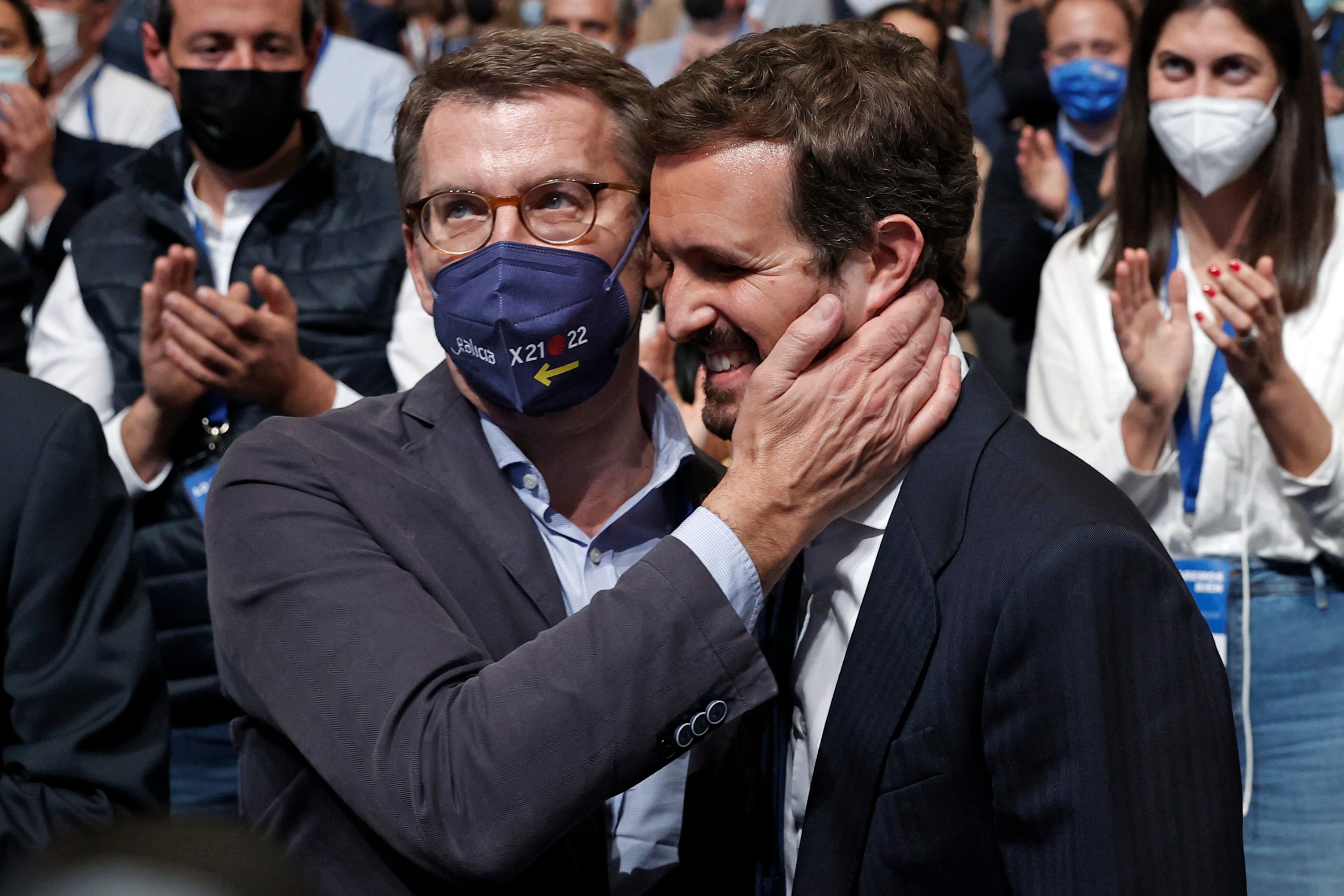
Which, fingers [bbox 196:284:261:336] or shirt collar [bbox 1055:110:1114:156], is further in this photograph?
shirt collar [bbox 1055:110:1114:156]

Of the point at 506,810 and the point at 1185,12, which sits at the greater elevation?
the point at 1185,12

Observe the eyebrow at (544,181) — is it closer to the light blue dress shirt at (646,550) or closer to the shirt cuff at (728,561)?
the light blue dress shirt at (646,550)

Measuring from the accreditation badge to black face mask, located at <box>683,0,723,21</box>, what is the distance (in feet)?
15.3

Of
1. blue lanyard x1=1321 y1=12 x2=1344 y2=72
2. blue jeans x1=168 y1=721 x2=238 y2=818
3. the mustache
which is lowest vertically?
blue jeans x1=168 y1=721 x2=238 y2=818

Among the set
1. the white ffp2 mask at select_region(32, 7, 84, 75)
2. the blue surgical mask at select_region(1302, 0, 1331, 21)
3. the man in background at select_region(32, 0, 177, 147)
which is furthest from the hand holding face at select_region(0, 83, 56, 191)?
the blue surgical mask at select_region(1302, 0, 1331, 21)

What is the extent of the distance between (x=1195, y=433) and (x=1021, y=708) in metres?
1.65

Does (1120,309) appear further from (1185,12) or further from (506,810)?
(506,810)

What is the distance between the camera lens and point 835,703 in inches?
71.3

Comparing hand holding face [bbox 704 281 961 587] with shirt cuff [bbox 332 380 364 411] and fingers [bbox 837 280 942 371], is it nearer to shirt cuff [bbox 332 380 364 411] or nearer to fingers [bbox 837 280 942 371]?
fingers [bbox 837 280 942 371]

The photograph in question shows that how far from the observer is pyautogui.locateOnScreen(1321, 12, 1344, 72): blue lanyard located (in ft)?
16.9

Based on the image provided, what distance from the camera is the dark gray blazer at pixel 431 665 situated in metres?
1.66

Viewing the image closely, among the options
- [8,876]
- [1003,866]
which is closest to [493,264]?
[1003,866]

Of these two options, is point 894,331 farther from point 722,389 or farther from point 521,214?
point 521,214

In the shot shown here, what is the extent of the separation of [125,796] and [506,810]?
656mm
